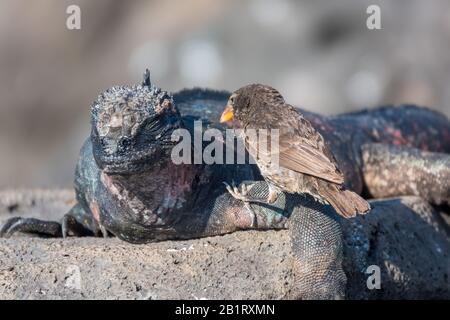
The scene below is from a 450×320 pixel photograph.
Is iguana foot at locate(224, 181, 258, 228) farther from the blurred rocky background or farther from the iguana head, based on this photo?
the blurred rocky background

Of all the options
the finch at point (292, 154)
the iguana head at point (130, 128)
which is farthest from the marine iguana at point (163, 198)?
the finch at point (292, 154)

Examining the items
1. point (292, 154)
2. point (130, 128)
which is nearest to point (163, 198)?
point (130, 128)

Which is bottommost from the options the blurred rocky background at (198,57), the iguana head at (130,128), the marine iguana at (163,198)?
the blurred rocky background at (198,57)

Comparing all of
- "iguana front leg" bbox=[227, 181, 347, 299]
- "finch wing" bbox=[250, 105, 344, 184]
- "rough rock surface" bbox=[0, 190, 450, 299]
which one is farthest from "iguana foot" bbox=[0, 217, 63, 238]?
"finch wing" bbox=[250, 105, 344, 184]

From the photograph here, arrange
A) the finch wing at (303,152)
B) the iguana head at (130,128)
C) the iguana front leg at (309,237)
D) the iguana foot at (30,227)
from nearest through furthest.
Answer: the iguana head at (130,128), the finch wing at (303,152), the iguana front leg at (309,237), the iguana foot at (30,227)

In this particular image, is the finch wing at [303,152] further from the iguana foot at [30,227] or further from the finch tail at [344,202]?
the iguana foot at [30,227]

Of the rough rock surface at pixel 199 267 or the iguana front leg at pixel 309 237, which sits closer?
the rough rock surface at pixel 199 267

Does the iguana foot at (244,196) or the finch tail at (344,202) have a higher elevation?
the finch tail at (344,202)

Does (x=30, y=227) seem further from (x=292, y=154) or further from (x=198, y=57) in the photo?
(x=198, y=57)
